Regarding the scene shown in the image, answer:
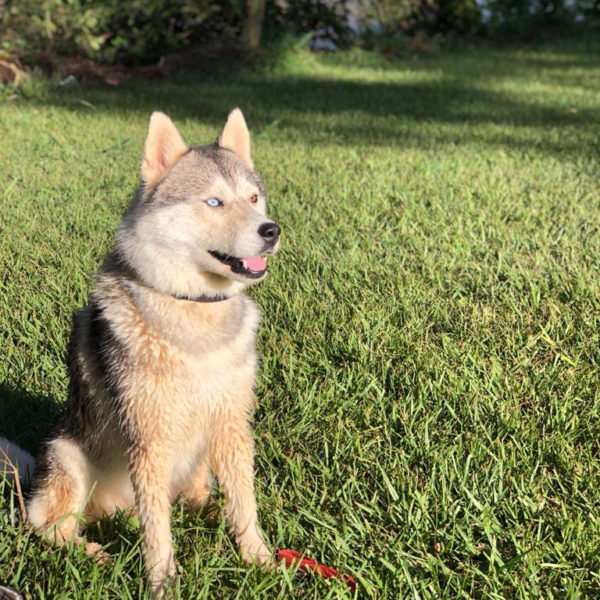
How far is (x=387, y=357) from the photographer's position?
136 inches

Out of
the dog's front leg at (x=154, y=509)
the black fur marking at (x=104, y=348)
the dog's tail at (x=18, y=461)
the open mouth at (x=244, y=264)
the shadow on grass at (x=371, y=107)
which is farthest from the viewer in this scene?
the shadow on grass at (x=371, y=107)

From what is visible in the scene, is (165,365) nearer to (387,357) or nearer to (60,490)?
(60,490)

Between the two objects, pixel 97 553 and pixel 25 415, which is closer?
pixel 97 553

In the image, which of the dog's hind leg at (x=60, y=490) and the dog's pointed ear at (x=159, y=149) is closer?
the dog's hind leg at (x=60, y=490)

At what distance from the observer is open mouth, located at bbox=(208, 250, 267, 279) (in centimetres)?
247

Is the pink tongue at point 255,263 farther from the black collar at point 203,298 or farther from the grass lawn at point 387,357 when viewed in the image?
the grass lawn at point 387,357

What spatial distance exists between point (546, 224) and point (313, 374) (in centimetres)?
261

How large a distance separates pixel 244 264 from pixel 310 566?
3.30 feet

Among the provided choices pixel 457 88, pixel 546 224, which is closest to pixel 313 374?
pixel 546 224

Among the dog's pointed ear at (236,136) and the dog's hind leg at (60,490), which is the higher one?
the dog's pointed ear at (236,136)

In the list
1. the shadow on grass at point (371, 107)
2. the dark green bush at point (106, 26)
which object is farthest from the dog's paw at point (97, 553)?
the dark green bush at point (106, 26)

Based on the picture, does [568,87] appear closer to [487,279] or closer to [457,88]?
[457,88]

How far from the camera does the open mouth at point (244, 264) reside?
2467 millimetres

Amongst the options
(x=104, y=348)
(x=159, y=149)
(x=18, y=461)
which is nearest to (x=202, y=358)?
(x=104, y=348)
